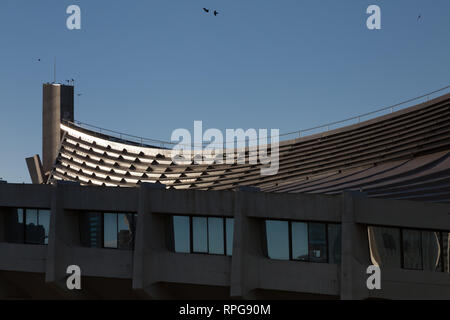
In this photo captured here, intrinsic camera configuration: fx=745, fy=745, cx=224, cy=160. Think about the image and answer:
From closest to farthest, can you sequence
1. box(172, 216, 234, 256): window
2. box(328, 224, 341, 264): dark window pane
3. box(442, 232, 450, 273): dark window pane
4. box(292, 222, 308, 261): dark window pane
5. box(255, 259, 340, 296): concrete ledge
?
box(442, 232, 450, 273): dark window pane → box(255, 259, 340, 296): concrete ledge → box(328, 224, 341, 264): dark window pane → box(292, 222, 308, 261): dark window pane → box(172, 216, 234, 256): window

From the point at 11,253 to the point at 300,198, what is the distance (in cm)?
1525

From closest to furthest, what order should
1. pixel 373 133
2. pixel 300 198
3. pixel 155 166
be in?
1. pixel 300 198
2. pixel 373 133
3. pixel 155 166

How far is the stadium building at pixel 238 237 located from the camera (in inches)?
1027

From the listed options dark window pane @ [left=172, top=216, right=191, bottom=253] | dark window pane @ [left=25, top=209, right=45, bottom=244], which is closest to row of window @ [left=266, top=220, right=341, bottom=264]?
dark window pane @ [left=172, top=216, right=191, bottom=253]

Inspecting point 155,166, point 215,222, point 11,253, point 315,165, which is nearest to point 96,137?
point 155,166

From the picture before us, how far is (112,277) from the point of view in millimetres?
32781

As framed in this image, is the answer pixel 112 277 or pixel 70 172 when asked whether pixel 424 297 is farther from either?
pixel 70 172

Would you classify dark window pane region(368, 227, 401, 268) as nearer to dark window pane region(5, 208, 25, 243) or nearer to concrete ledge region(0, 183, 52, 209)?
concrete ledge region(0, 183, 52, 209)

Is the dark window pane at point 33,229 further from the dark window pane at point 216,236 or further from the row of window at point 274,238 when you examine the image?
the dark window pane at point 216,236

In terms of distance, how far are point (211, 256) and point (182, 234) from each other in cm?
225

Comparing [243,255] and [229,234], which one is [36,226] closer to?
[229,234]

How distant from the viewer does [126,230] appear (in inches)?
1314

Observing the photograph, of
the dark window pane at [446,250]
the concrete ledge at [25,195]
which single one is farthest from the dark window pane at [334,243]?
the concrete ledge at [25,195]

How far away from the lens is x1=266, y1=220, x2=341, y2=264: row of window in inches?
1099
